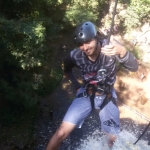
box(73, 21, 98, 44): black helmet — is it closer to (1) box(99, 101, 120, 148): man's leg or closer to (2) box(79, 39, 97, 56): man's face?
(2) box(79, 39, 97, 56): man's face

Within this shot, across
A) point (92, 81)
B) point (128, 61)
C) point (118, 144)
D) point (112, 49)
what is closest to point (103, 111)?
point (92, 81)

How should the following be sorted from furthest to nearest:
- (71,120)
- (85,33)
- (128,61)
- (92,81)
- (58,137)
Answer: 1. (92,81)
2. (71,120)
3. (58,137)
4. (85,33)
5. (128,61)

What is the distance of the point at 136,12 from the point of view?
44.4 ft

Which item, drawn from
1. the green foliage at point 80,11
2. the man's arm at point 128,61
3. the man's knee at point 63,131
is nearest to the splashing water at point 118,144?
the man's knee at point 63,131

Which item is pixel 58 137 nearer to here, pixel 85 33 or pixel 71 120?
pixel 71 120

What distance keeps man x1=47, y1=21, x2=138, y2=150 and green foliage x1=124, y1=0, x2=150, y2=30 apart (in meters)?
10.1

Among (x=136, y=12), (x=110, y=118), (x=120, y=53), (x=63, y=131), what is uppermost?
(x=136, y=12)

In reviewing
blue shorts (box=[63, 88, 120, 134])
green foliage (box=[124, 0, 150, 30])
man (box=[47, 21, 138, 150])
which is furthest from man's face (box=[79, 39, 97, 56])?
green foliage (box=[124, 0, 150, 30])

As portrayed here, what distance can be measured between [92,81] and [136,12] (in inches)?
412

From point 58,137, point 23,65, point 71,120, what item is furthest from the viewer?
point 23,65

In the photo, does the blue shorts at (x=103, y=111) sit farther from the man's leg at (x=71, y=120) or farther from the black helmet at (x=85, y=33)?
the black helmet at (x=85, y=33)

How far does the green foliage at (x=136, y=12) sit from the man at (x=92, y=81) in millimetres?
10074

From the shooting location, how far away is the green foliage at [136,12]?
1336 cm

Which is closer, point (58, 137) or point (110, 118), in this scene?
point (58, 137)
